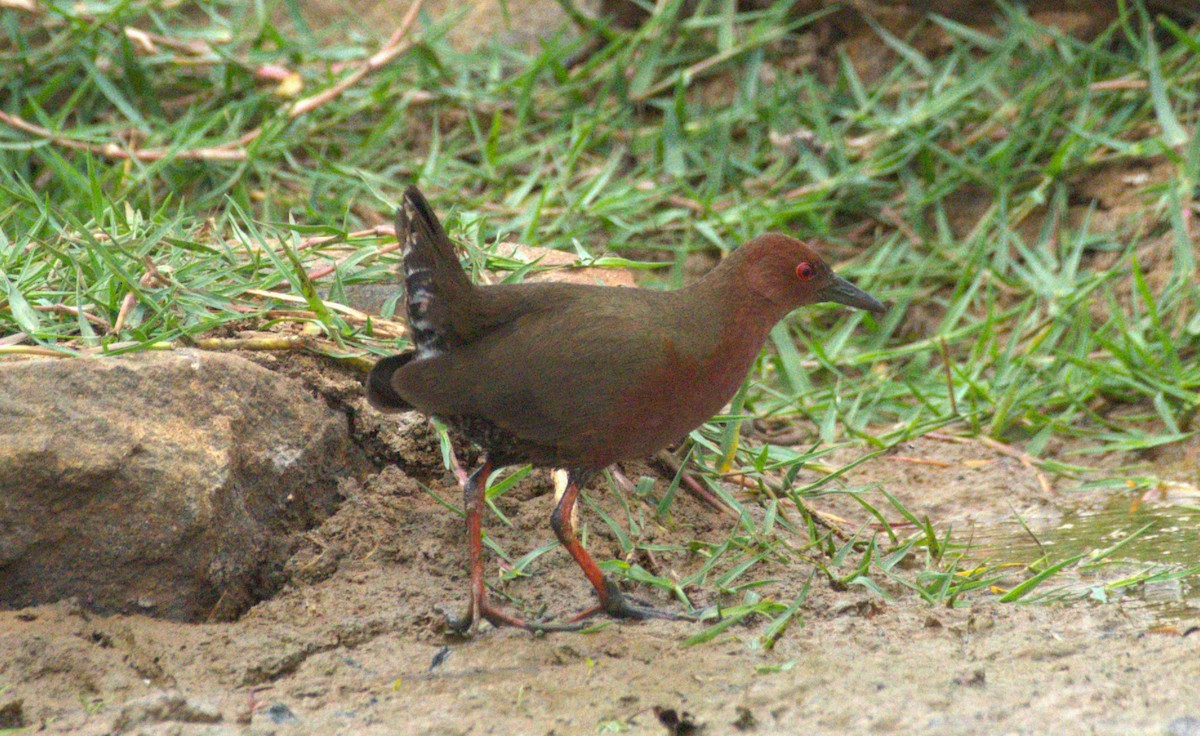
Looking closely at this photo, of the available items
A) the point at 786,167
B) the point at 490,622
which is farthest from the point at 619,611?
the point at 786,167

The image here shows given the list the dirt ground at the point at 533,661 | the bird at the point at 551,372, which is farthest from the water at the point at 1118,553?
the bird at the point at 551,372

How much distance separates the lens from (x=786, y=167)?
22.0ft

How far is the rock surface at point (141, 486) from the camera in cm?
312

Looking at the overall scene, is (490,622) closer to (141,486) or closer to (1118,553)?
(141,486)

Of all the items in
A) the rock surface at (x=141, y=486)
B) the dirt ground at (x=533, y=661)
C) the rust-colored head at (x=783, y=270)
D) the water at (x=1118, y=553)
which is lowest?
the water at (x=1118, y=553)

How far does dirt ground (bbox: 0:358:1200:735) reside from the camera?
2.71m

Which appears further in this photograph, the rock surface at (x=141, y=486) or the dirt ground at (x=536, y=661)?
the rock surface at (x=141, y=486)

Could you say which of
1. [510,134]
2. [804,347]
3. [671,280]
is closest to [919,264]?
[804,347]

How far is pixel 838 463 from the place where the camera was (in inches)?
196

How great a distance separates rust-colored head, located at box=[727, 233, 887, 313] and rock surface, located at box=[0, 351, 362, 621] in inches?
55.6

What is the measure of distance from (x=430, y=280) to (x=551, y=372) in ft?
1.31

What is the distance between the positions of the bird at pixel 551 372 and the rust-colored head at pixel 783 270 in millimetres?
189

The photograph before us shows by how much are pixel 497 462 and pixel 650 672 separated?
778mm

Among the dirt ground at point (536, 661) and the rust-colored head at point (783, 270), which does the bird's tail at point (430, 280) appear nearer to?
the dirt ground at point (536, 661)
